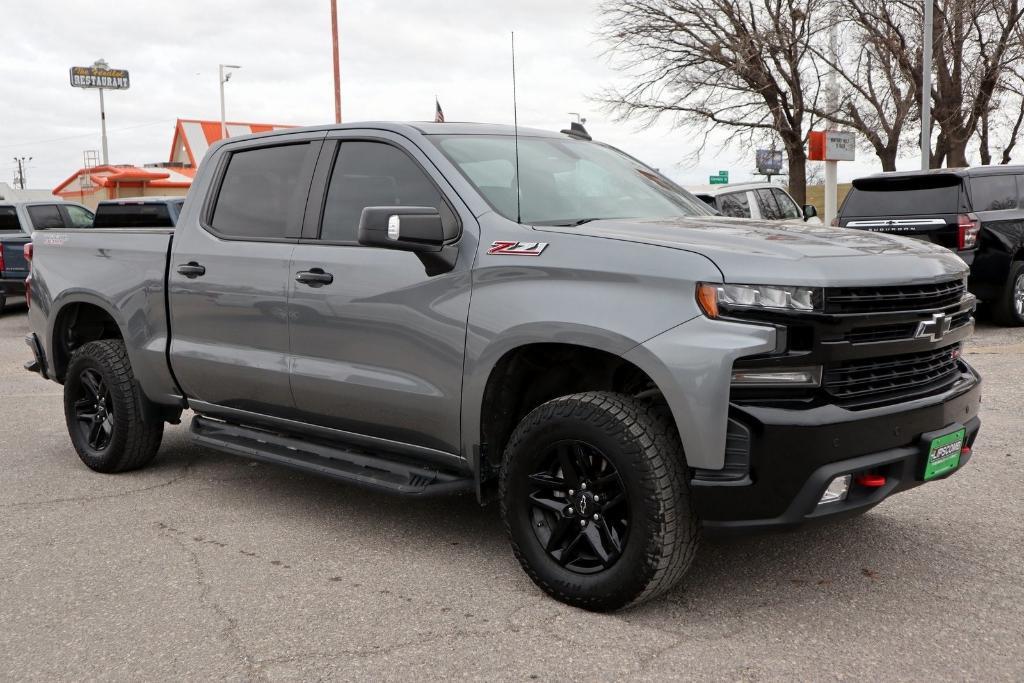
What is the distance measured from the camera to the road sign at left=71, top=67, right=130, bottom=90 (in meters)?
82.6

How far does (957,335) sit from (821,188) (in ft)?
222

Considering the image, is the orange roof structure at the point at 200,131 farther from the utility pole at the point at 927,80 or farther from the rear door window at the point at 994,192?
the rear door window at the point at 994,192

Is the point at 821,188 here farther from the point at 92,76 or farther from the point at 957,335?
the point at 957,335

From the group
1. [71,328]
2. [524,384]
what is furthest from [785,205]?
[524,384]

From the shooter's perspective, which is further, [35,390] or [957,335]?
[35,390]

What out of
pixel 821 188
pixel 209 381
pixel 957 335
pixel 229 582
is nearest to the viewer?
pixel 957 335

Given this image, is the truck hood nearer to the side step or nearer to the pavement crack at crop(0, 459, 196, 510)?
the side step

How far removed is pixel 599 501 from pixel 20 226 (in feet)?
50.8

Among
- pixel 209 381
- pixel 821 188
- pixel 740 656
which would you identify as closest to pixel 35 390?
pixel 209 381

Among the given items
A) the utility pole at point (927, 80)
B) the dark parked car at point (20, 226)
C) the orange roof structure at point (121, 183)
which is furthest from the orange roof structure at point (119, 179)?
the utility pole at point (927, 80)

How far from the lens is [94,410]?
618cm

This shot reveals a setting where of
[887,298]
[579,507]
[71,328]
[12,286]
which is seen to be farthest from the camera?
[12,286]

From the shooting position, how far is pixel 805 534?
15.4ft

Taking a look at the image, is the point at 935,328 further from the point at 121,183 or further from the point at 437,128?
the point at 121,183
